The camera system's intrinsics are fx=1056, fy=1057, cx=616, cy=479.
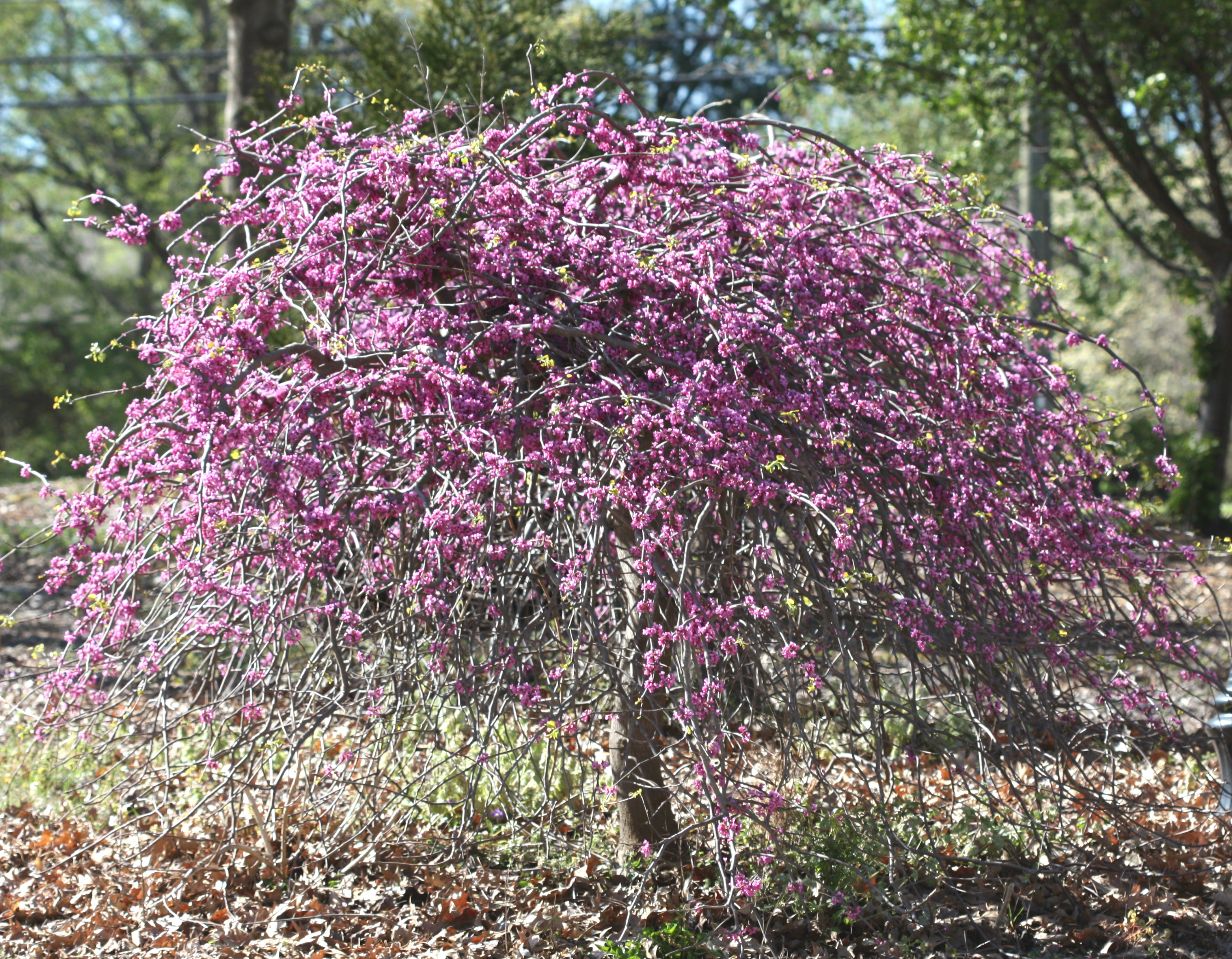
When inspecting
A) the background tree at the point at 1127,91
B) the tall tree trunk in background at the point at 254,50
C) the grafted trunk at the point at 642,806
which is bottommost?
the grafted trunk at the point at 642,806

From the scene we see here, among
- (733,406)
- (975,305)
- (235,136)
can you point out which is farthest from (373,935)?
(975,305)

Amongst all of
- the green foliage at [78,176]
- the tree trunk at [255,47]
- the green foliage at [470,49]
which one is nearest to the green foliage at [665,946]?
the green foliage at [470,49]

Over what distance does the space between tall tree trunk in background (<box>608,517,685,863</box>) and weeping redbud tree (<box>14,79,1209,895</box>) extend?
20mm

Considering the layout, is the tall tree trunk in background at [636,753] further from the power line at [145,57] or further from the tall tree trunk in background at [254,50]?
the power line at [145,57]

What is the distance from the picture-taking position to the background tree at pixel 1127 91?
985cm

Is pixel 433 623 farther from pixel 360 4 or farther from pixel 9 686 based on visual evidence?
pixel 360 4

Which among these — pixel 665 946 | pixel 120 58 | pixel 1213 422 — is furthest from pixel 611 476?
pixel 120 58

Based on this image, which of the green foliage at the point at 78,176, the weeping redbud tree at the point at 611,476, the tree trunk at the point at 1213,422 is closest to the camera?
the weeping redbud tree at the point at 611,476

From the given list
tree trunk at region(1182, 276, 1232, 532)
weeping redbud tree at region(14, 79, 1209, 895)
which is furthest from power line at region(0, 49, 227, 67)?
weeping redbud tree at region(14, 79, 1209, 895)

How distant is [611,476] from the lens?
10.2 feet

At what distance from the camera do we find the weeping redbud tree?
3045mm

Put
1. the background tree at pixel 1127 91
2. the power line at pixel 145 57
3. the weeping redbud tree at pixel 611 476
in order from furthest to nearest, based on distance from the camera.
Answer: the power line at pixel 145 57, the background tree at pixel 1127 91, the weeping redbud tree at pixel 611 476

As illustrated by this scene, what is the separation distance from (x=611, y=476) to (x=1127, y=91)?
30.2 ft

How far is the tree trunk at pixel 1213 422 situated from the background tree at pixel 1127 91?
0.01 meters
